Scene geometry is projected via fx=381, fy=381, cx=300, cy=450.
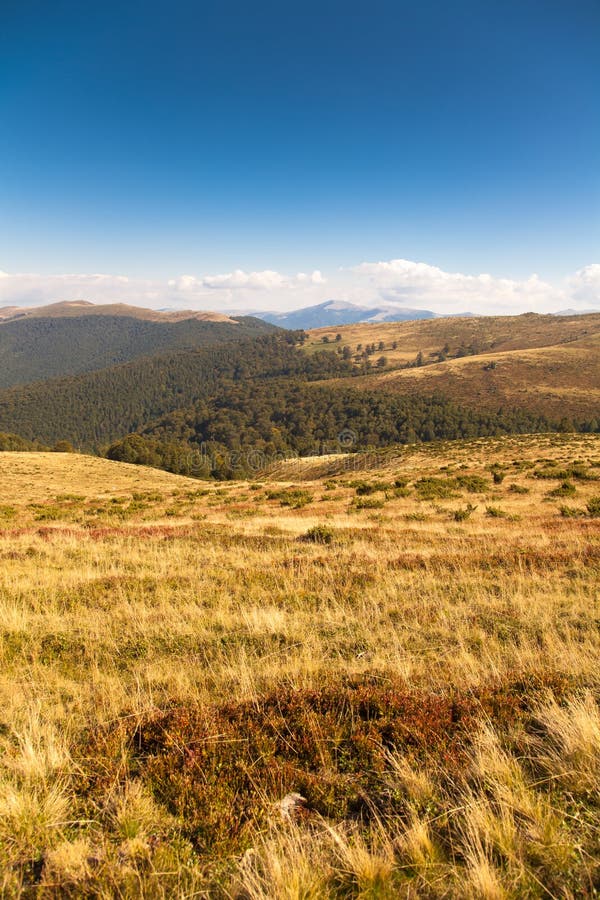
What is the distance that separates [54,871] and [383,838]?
6.51 feet

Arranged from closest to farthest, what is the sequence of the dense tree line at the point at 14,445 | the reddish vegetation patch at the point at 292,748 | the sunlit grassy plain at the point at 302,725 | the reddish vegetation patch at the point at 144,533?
the sunlit grassy plain at the point at 302,725 → the reddish vegetation patch at the point at 292,748 → the reddish vegetation patch at the point at 144,533 → the dense tree line at the point at 14,445

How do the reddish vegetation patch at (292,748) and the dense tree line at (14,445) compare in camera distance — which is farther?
the dense tree line at (14,445)

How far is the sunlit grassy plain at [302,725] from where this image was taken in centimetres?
229

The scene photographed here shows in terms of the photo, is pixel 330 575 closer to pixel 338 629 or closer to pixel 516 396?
pixel 338 629

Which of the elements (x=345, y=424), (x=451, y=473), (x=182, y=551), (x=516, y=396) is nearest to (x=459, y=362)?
(x=516, y=396)

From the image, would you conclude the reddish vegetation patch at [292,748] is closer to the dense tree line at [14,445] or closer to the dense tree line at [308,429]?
the dense tree line at [308,429]

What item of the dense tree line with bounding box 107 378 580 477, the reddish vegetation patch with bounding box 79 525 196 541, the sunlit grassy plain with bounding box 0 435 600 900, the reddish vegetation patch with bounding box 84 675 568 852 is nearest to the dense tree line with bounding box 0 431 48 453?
the dense tree line with bounding box 107 378 580 477

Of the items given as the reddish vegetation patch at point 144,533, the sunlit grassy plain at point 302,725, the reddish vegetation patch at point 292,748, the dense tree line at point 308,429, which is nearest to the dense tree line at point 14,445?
the dense tree line at point 308,429

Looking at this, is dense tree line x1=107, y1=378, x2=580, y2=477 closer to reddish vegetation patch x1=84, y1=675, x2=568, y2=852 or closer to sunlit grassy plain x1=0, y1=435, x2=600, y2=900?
sunlit grassy plain x1=0, y1=435, x2=600, y2=900

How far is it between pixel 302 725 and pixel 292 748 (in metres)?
0.22

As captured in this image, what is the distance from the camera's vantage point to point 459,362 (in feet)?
588

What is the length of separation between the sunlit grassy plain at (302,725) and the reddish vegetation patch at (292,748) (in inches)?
0.7

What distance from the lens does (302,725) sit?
11.4 feet

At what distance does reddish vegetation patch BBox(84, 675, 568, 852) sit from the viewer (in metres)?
2.74
